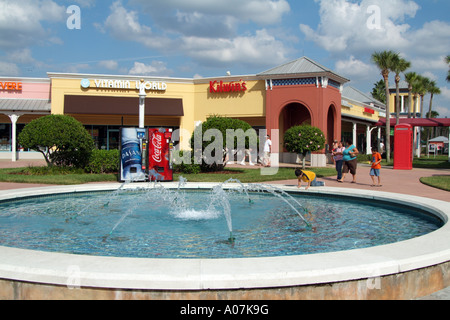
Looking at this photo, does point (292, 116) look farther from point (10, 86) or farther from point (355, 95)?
point (355, 95)

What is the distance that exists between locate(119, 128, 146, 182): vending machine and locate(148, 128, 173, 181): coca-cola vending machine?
1.30ft

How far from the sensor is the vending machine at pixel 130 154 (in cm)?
1570

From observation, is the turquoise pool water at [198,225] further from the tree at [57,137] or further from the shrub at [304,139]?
the shrub at [304,139]

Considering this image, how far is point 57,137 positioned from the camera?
18.4 m

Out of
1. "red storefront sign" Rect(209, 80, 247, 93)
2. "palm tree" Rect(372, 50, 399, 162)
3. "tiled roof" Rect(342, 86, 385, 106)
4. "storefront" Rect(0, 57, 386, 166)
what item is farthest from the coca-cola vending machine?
"tiled roof" Rect(342, 86, 385, 106)

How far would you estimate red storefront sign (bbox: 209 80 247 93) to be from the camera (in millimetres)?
Answer: 30484

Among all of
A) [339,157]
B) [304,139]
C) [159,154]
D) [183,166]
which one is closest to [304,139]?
[304,139]

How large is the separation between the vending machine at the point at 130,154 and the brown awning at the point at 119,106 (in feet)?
49.8

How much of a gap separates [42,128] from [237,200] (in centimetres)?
1095

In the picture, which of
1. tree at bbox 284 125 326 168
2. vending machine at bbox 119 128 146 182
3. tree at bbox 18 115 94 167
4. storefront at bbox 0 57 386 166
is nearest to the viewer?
vending machine at bbox 119 128 146 182

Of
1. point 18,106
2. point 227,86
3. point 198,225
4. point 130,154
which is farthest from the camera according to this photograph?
point 227,86

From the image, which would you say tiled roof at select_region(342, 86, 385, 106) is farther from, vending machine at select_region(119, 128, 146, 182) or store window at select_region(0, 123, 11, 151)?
vending machine at select_region(119, 128, 146, 182)

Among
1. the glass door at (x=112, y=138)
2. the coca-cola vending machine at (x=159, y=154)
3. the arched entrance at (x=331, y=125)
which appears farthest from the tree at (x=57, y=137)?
the arched entrance at (x=331, y=125)

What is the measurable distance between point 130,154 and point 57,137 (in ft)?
15.4
